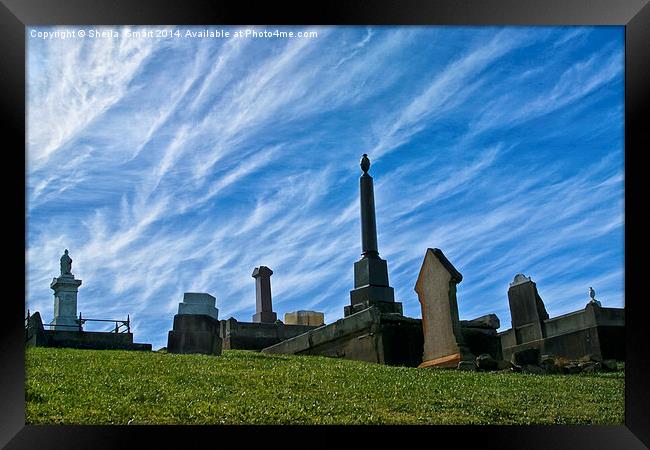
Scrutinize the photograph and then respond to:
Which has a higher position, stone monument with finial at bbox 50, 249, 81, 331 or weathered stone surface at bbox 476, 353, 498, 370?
stone monument with finial at bbox 50, 249, 81, 331

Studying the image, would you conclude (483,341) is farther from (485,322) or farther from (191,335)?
(191,335)

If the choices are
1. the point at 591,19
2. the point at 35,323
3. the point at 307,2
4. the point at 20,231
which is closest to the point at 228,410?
the point at 20,231

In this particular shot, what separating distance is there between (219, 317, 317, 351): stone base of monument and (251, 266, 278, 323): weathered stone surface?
128 cm

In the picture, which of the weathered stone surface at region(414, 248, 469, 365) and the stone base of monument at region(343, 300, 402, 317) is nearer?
the weathered stone surface at region(414, 248, 469, 365)

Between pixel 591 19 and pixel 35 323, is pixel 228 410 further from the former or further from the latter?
pixel 35 323

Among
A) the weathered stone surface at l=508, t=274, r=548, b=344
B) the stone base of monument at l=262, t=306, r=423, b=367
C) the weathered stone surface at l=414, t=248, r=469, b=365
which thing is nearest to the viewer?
the weathered stone surface at l=414, t=248, r=469, b=365

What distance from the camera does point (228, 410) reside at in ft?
27.5

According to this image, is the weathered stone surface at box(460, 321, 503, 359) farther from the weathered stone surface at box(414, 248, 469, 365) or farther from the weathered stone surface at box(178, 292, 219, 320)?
the weathered stone surface at box(178, 292, 219, 320)

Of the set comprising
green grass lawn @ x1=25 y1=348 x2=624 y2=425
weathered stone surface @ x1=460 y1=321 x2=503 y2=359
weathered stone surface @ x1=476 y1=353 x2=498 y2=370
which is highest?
weathered stone surface @ x1=460 y1=321 x2=503 y2=359

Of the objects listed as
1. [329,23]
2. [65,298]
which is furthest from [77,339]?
[329,23]

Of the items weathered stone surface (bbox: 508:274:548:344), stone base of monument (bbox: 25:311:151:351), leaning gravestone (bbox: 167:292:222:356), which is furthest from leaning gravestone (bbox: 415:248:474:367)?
stone base of monument (bbox: 25:311:151:351)

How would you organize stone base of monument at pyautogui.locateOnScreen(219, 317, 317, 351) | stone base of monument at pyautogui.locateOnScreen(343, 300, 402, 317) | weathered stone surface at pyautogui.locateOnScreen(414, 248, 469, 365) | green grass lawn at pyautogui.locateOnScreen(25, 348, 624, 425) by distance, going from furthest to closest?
1. stone base of monument at pyautogui.locateOnScreen(219, 317, 317, 351)
2. stone base of monument at pyautogui.locateOnScreen(343, 300, 402, 317)
3. weathered stone surface at pyautogui.locateOnScreen(414, 248, 469, 365)
4. green grass lawn at pyautogui.locateOnScreen(25, 348, 624, 425)

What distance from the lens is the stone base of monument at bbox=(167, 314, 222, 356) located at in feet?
42.5

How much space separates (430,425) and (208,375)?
3.49 meters
